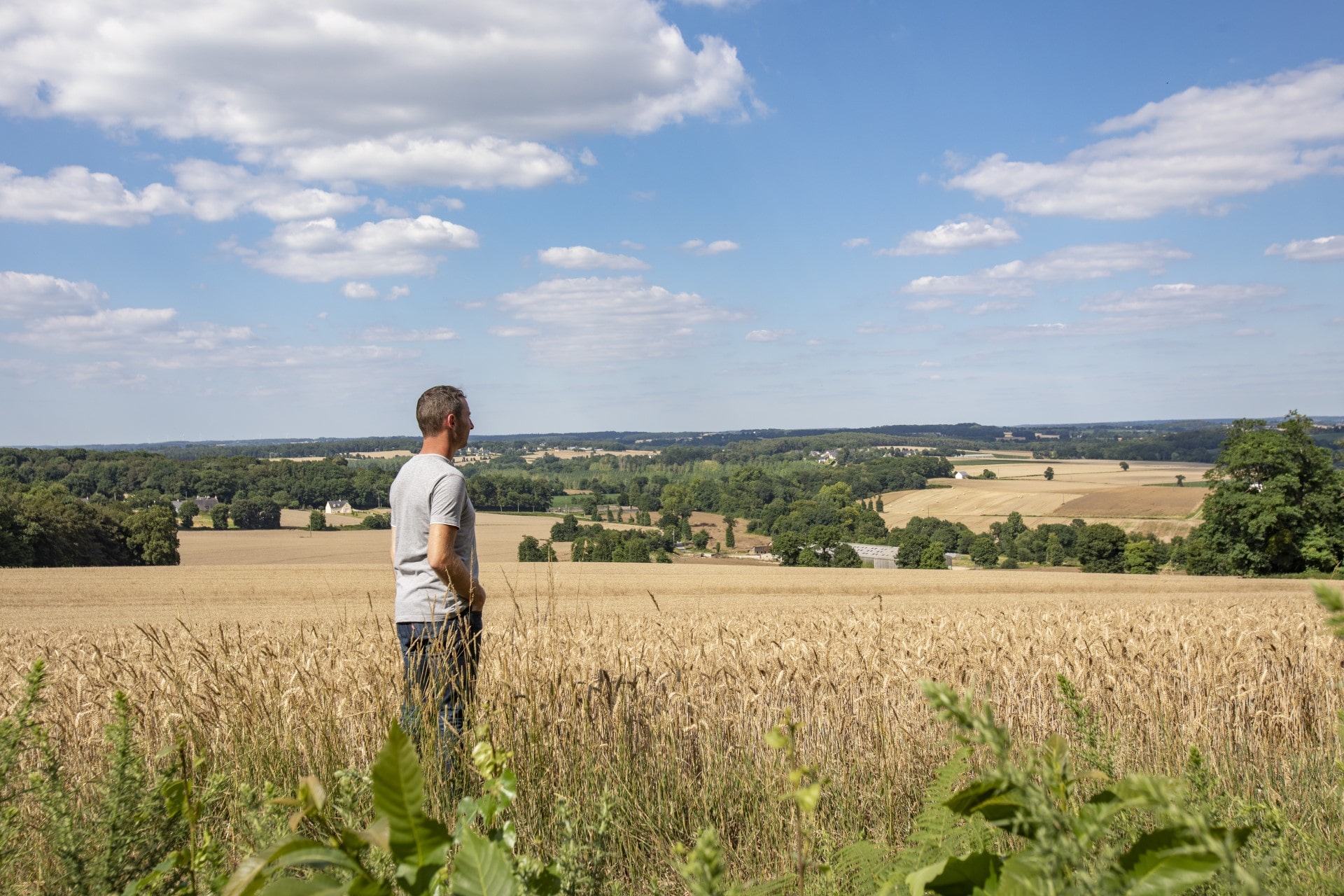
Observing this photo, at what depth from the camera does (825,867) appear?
1537 mm

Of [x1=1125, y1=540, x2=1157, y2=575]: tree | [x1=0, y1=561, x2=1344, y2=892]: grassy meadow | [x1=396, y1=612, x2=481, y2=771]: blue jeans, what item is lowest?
[x1=1125, y1=540, x2=1157, y2=575]: tree

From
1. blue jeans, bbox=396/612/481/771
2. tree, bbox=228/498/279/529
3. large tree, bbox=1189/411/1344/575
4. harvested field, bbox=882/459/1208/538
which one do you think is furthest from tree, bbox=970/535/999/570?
blue jeans, bbox=396/612/481/771

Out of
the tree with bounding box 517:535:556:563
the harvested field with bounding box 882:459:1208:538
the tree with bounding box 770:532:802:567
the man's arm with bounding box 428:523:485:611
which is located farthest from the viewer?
the harvested field with bounding box 882:459:1208:538

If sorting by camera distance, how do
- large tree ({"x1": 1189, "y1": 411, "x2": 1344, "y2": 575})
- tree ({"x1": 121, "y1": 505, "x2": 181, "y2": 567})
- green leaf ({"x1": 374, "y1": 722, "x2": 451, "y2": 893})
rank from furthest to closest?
1. tree ({"x1": 121, "y1": 505, "x2": 181, "y2": 567})
2. large tree ({"x1": 1189, "y1": 411, "x2": 1344, "y2": 575})
3. green leaf ({"x1": 374, "y1": 722, "x2": 451, "y2": 893})

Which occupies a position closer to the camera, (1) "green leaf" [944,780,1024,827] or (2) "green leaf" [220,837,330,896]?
(2) "green leaf" [220,837,330,896]

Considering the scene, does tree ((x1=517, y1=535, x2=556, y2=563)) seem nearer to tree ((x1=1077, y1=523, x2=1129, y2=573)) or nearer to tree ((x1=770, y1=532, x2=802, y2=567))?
tree ((x1=770, y1=532, x2=802, y2=567))

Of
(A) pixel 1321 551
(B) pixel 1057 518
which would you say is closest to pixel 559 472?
(B) pixel 1057 518

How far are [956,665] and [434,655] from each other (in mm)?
4770

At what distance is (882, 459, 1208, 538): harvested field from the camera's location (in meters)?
75.4

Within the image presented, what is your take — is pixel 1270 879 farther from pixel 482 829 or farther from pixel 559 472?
pixel 559 472

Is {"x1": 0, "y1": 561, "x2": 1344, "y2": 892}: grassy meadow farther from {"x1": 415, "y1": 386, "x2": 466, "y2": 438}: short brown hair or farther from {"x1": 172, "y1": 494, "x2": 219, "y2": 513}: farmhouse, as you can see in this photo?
{"x1": 172, "y1": 494, "x2": 219, "y2": 513}: farmhouse

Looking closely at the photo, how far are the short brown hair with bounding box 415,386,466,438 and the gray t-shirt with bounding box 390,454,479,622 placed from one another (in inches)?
6.6

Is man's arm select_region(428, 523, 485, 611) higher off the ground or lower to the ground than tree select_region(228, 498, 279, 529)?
higher

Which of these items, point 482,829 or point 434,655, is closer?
point 482,829
